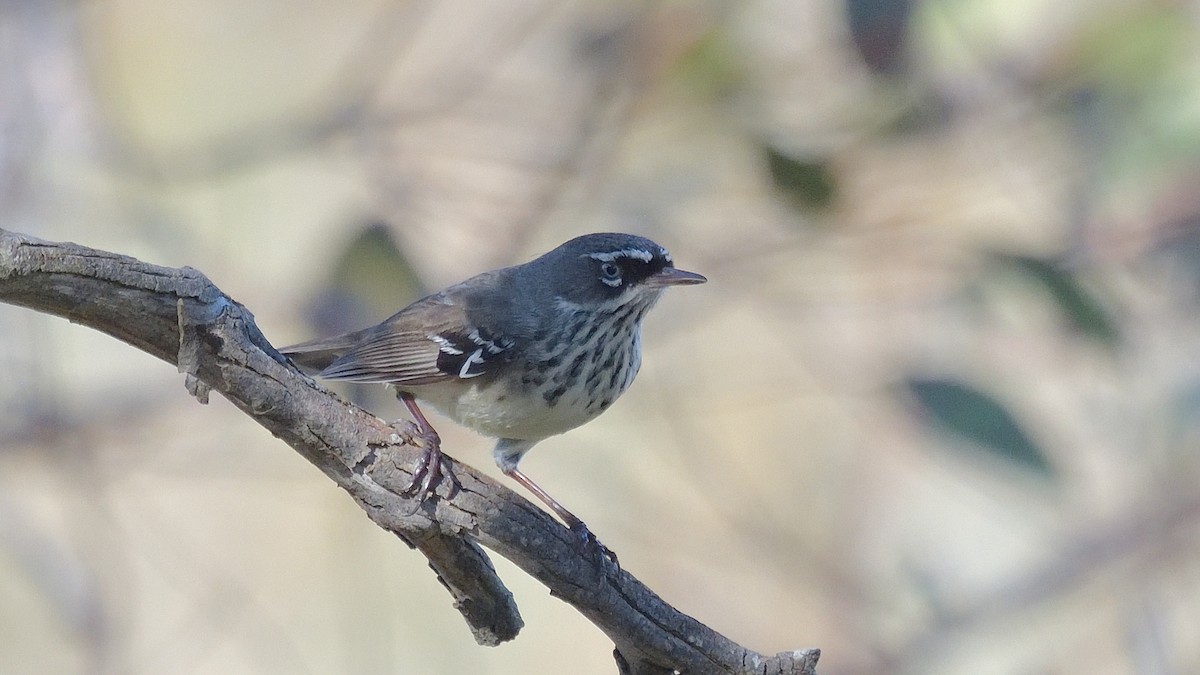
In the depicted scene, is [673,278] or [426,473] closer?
[426,473]

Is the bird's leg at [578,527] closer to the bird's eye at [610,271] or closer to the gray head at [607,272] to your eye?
the gray head at [607,272]

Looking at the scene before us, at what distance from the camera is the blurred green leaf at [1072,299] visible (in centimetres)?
472

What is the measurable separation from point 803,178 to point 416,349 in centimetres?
186

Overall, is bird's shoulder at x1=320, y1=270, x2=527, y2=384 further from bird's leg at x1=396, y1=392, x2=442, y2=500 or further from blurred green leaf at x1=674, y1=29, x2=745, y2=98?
blurred green leaf at x1=674, y1=29, x2=745, y2=98

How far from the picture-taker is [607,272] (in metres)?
4.42

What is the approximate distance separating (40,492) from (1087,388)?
21.6ft

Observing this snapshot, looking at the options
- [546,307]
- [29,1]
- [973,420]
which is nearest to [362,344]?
[546,307]

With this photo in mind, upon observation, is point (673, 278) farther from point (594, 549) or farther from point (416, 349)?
point (594, 549)

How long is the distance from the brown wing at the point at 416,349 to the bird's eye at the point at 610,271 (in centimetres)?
49

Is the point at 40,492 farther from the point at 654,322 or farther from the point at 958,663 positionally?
the point at 958,663

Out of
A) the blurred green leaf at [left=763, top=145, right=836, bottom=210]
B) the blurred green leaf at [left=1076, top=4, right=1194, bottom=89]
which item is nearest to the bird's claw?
the blurred green leaf at [left=763, top=145, right=836, bottom=210]

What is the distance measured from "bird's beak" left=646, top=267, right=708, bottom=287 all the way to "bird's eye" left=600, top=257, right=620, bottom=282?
0.36 ft

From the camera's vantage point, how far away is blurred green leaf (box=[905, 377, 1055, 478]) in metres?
4.64

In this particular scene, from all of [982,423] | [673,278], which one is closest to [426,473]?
[673,278]
